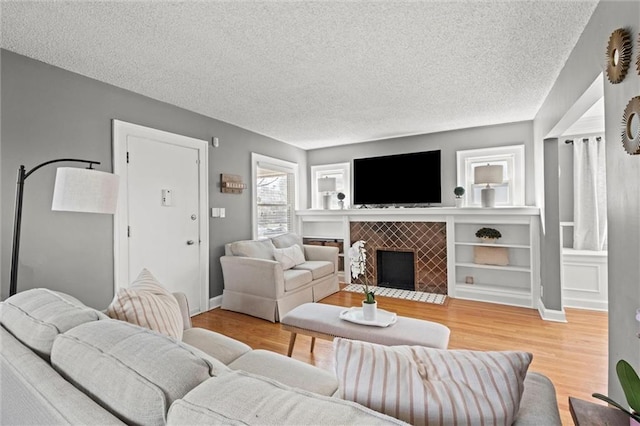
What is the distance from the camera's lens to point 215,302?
3887 millimetres

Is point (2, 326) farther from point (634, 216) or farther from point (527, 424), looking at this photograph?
point (634, 216)

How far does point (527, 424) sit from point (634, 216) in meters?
1.17

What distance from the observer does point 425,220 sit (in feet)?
14.8

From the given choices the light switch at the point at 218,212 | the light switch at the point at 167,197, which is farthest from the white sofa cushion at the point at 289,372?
the light switch at the point at 218,212

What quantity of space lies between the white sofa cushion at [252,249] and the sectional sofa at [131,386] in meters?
2.67

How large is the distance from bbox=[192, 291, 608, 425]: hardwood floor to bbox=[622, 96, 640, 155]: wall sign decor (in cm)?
158

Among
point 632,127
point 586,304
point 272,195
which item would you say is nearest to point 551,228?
point 586,304

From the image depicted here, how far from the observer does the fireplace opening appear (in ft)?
15.7

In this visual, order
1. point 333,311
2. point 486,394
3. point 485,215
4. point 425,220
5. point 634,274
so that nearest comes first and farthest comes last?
point 486,394 → point 634,274 → point 333,311 → point 485,215 → point 425,220

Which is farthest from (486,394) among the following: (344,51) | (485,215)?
(485,215)

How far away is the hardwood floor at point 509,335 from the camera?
2.30 m

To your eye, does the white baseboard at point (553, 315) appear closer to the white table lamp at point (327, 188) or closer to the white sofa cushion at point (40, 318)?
the white table lamp at point (327, 188)

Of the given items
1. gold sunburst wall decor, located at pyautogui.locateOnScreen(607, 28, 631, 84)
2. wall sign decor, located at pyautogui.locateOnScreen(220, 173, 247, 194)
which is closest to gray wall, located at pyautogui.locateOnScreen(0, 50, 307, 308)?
wall sign decor, located at pyautogui.locateOnScreen(220, 173, 247, 194)

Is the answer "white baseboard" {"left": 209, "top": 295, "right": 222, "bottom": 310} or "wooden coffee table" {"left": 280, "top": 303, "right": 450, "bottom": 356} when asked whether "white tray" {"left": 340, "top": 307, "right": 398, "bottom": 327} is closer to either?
"wooden coffee table" {"left": 280, "top": 303, "right": 450, "bottom": 356}
